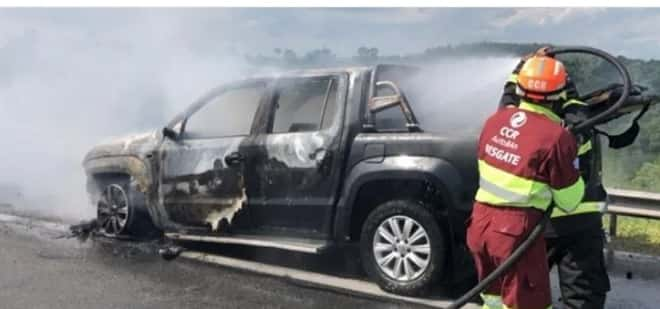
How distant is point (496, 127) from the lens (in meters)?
3.73

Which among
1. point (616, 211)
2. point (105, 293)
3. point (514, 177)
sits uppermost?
point (514, 177)

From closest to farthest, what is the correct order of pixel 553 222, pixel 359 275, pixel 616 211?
pixel 553 222 < pixel 359 275 < pixel 616 211

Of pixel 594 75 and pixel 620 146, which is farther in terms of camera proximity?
pixel 594 75

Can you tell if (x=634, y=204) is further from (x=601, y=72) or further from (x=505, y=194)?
(x=505, y=194)

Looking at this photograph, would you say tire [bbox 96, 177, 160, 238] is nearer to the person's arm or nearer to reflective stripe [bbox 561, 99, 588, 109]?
reflective stripe [bbox 561, 99, 588, 109]

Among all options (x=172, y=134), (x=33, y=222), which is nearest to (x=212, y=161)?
(x=172, y=134)

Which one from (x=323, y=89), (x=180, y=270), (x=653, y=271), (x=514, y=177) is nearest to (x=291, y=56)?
(x=323, y=89)

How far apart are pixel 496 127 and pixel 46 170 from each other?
965 cm

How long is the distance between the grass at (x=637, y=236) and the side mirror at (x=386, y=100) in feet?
9.94

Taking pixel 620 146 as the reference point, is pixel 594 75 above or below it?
above

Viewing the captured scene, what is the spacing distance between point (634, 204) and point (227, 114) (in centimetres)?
406

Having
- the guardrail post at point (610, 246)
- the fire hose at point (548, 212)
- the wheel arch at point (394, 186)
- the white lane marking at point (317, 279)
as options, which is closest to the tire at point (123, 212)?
the white lane marking at point (317, 279)

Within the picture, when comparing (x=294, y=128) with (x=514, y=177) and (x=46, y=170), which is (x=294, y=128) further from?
(x=46, y=170)

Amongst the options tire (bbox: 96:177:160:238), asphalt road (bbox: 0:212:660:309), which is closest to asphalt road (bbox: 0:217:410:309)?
asphalt road (bbox: 0:212:660:309)
